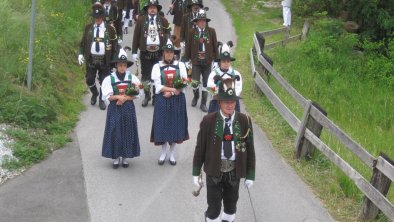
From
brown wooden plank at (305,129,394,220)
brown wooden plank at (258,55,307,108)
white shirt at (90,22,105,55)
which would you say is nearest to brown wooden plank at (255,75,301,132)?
brown wooden plank at (258,55,307,108)

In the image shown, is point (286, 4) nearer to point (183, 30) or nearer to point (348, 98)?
point (348, 98)

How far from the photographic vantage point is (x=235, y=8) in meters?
24.8

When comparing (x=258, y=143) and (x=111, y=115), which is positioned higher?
(x=111, y=115)

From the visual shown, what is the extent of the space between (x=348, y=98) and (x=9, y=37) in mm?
8836

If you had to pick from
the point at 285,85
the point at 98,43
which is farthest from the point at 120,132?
the point at 285,85

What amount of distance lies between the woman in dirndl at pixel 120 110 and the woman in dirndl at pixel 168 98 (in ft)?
1.29

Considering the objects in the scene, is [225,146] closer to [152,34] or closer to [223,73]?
[223,73]

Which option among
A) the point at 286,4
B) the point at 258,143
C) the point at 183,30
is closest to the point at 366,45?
the point at 286,4

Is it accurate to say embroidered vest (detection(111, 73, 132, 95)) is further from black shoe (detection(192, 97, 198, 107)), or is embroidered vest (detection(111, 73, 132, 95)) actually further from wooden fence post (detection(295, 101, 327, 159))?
black shoe (detection(192, 97, 198, 107))

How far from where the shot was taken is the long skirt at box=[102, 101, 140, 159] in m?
8.83

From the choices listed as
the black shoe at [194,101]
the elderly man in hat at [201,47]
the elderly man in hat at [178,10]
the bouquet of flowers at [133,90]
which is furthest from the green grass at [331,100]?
the bouquet of flowers at [133,90]

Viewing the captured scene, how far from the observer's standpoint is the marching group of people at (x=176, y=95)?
6.46 metres

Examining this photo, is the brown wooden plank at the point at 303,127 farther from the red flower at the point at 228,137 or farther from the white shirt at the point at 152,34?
the white shirt at the point at 152,34

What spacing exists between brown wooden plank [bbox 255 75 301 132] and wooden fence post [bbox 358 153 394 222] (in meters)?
2.54
